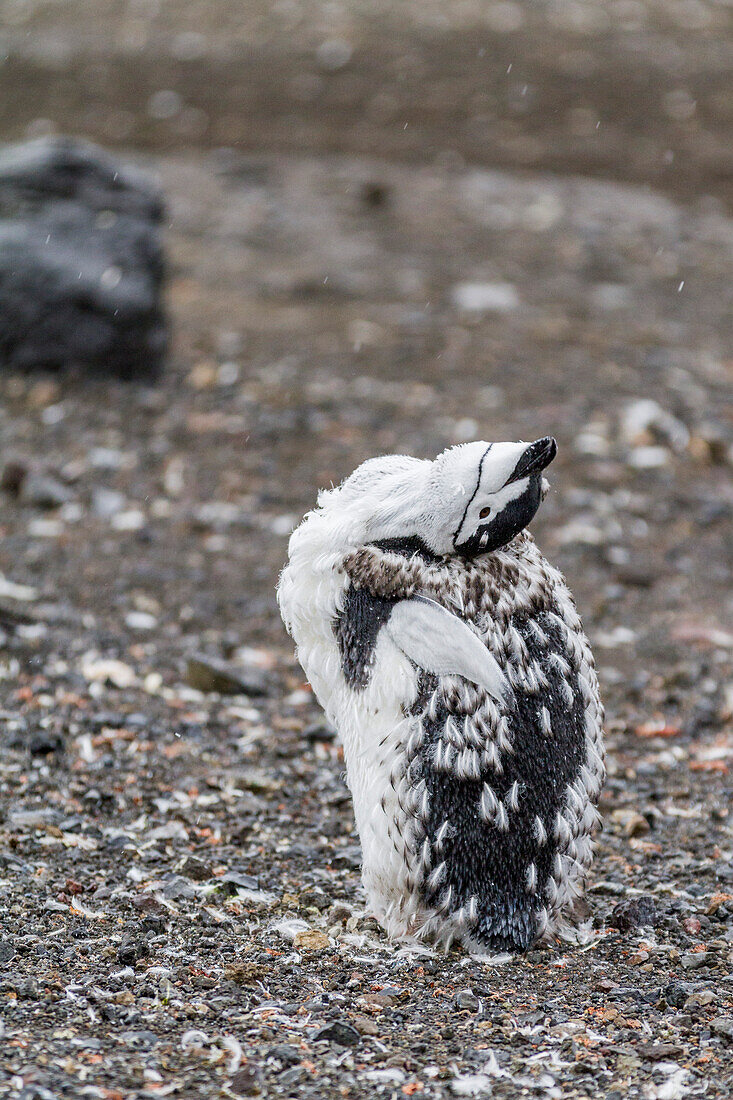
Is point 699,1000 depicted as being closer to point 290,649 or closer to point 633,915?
point 633,915

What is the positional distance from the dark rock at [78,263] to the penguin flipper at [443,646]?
4.67 metres

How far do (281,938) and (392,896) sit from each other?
314 mm

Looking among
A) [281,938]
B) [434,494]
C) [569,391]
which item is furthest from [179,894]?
[569,391]

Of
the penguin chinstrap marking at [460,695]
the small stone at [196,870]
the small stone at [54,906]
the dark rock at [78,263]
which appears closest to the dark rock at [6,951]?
the small stone at [54,906]

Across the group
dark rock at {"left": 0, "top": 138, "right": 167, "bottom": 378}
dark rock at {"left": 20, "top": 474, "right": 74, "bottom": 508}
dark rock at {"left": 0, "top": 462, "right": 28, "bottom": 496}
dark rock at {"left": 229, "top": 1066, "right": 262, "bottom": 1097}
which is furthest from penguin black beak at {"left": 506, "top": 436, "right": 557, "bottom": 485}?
dark rock at {"left": 0, "top": 138, "right": 167, "bottom": 378}

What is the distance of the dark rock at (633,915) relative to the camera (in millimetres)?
3355

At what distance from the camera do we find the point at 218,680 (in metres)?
4.93

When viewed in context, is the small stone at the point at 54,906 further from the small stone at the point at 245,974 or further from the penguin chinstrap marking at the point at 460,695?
the penguin chinstrap marking at the point at 460,695

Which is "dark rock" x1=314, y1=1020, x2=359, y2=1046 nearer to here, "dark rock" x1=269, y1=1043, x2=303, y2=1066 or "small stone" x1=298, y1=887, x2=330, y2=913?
"dark rock" x1=269, y1=1043, x2=303, y2=1066

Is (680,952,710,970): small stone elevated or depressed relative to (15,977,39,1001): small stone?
depressed

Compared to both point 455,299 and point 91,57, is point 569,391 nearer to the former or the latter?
point 455,299

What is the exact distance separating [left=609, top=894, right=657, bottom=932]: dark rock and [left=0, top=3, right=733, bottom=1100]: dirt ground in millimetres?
10

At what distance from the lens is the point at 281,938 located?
322cm

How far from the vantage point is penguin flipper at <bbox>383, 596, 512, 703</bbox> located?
9.70 feet
